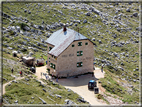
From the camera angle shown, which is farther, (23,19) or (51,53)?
(23,19)

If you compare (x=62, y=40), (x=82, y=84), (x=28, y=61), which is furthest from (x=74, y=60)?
(x=28, y=61)

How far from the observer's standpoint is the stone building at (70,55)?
61.9m

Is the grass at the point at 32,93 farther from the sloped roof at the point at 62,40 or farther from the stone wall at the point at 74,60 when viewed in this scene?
the sloped roof at the point at 62,40

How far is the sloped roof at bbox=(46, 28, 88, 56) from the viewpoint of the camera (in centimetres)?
6244

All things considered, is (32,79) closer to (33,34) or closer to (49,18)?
(33,34)

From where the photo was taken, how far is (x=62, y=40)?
6544 centimetres

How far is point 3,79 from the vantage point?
5078 centimetres

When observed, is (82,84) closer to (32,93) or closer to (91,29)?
(32,93)

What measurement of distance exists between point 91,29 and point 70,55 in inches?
1818

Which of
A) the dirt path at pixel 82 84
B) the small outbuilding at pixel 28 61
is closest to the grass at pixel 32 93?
the dirt path at pixel 82 84

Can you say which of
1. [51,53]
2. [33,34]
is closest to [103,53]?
[33,34]

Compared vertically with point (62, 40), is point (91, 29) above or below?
above

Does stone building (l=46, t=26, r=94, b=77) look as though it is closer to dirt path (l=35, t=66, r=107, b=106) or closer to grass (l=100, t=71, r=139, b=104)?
dirt path (l=35, t=66, r=107, b=106)

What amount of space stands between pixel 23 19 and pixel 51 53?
45.6 metres
